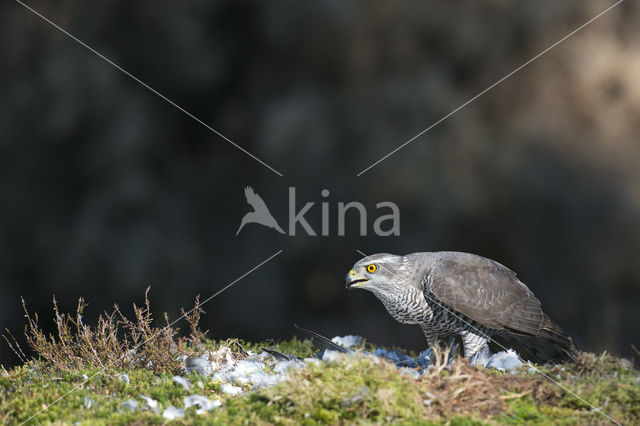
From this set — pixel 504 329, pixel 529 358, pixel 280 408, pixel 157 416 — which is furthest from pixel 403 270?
pixel 157 416

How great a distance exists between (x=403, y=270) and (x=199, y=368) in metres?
1.48

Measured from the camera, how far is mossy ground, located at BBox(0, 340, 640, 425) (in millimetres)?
2730

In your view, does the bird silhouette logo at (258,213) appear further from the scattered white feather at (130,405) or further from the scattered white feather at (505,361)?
the scattered white feather at (130,405)

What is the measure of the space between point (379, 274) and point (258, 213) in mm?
1827

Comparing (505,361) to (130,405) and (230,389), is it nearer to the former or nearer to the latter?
(230,389)

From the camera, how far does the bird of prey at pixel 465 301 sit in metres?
4.14

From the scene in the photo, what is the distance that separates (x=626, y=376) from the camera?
3.22m

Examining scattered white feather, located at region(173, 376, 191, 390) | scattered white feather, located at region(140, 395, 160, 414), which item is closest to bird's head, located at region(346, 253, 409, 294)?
scattered white feather, located at region(173, 376, 191, 390)

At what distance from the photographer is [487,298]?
4.18m

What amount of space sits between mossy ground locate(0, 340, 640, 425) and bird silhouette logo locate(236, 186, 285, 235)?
104 inches

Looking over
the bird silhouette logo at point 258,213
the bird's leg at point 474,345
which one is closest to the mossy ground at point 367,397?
the bird's leg at point 474,345

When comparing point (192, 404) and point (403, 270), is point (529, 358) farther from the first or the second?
point (192, 404)

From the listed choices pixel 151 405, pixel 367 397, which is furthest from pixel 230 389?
pixel 367 397

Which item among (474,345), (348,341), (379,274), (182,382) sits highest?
(379,274)
